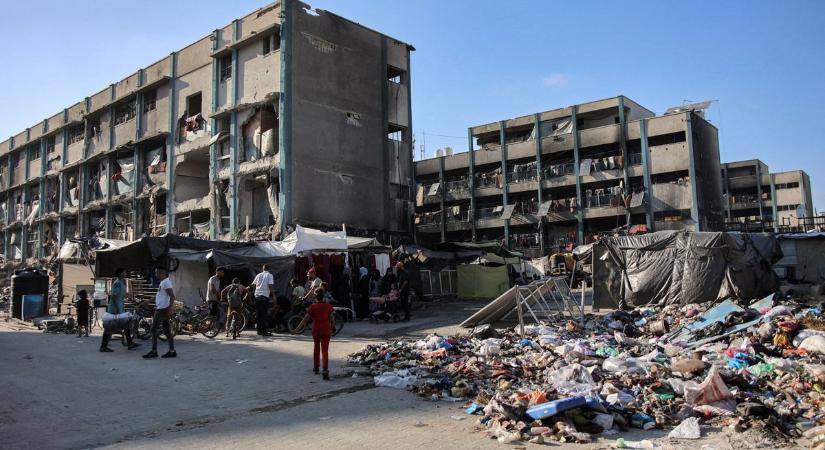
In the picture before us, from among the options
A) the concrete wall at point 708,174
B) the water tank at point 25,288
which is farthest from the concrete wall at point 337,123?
the concrete wall at point 708,174

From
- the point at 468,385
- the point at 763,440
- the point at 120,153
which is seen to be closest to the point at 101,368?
the point at 468,385

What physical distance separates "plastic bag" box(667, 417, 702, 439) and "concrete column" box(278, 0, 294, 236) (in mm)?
22313

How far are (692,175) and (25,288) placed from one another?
133 feet

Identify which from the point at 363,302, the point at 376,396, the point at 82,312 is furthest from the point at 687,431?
the point at 82,312

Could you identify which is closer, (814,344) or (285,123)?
(814,344)

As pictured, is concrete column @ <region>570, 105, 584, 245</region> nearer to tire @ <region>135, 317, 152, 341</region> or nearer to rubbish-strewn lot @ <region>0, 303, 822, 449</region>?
rubbish-strewn lot @ <region>0, 303, 822, 449</region>

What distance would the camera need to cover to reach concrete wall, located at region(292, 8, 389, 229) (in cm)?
2744

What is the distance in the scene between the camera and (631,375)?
762 cm

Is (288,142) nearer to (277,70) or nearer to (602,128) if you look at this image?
(277,70)

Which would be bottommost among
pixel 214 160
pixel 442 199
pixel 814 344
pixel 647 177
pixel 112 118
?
pixel 814 344

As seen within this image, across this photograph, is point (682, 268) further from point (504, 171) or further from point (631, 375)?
point (504, 171)

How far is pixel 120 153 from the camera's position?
3644 cm

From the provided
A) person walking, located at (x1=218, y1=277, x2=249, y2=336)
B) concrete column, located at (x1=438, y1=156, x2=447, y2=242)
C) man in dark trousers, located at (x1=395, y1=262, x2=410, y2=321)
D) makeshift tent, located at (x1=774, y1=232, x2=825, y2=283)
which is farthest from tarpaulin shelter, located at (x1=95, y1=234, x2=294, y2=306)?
concrete column, located at (x1=438, y1=156, x2=447, y2=242)

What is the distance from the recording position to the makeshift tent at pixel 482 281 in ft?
86.2
